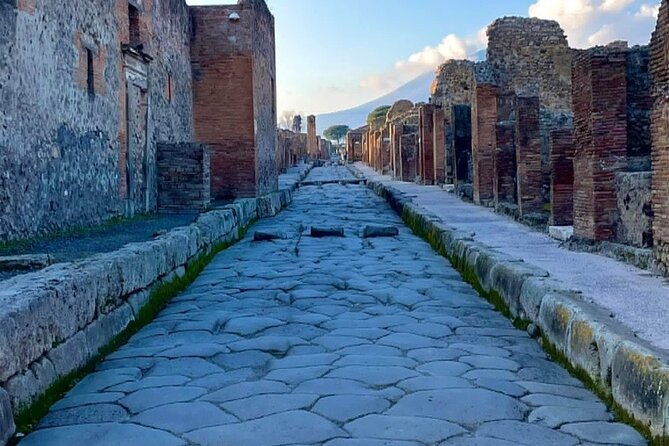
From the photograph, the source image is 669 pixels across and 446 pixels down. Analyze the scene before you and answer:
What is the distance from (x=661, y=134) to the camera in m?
5.71

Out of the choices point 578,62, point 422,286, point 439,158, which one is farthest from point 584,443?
point 439,158

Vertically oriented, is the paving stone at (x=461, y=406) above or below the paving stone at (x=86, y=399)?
above

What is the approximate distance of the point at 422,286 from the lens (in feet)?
21.7

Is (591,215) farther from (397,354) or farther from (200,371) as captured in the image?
(200,371)

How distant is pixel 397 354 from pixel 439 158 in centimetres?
1696

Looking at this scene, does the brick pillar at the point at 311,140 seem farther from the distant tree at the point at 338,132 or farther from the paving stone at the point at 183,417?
the paving stone at the point at 183,417

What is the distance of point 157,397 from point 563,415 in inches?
67.5

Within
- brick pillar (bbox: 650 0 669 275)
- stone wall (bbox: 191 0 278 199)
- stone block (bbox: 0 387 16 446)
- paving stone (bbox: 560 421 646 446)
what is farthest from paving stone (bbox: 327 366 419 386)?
stone wall (bbox: 191 0 278 199)

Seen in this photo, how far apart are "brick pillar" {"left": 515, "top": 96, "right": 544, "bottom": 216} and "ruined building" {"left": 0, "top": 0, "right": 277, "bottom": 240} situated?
4847mm

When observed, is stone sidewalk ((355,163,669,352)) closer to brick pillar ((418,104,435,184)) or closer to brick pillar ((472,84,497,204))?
brick pillar ((472,84,497,204))

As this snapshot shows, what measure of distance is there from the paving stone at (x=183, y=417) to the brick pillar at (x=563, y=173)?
6499 millimetres

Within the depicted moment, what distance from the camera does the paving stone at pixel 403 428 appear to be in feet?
9.88

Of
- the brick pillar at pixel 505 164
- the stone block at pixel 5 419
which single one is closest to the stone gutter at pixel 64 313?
the stone block at pixel 5 419

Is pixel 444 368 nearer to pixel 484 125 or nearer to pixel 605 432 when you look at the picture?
pixel 605 432
